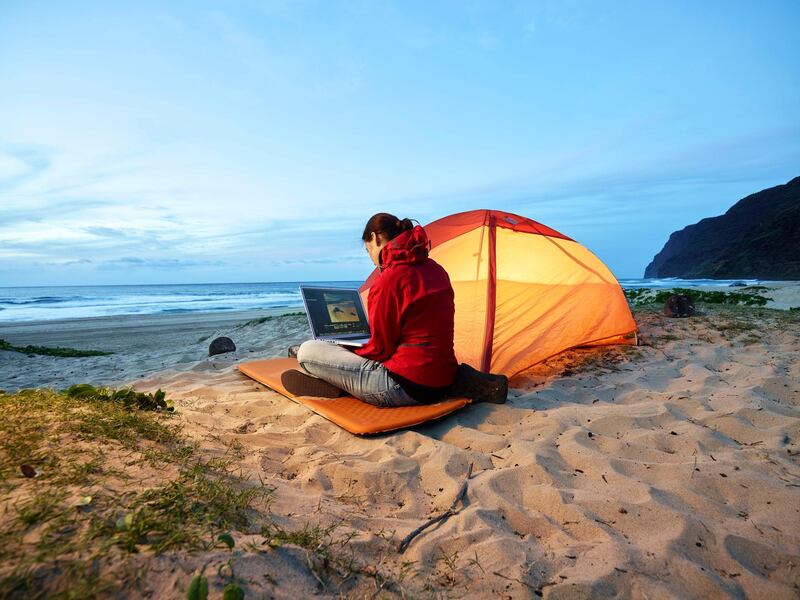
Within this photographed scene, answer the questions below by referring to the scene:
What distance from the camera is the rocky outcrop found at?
87.8ft

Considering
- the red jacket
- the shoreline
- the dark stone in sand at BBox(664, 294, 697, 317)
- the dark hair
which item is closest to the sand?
the red jacket

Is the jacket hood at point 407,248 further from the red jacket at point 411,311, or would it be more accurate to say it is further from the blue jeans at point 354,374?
the blue jeans at point 354,374

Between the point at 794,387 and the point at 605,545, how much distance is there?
10.3 ft

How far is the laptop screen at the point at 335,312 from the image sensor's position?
14.6ft

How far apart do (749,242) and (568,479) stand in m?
36.9

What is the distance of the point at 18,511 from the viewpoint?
54.9 inches

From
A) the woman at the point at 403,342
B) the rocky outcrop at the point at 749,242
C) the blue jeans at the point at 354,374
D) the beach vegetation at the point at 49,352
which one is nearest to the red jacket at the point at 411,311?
the woman at the point at 403,342

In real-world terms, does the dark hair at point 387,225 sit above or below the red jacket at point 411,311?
above

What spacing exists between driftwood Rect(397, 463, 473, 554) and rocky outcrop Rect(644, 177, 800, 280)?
99.4 feet

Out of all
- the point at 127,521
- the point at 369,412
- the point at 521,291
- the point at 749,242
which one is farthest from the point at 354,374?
the point at 749,242

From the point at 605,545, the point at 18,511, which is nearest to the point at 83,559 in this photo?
the point at 18,511

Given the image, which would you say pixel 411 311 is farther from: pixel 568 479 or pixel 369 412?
pixel 568 479

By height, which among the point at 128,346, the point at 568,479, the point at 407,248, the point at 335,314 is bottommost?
the point at 568,479

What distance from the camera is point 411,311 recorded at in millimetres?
3422
